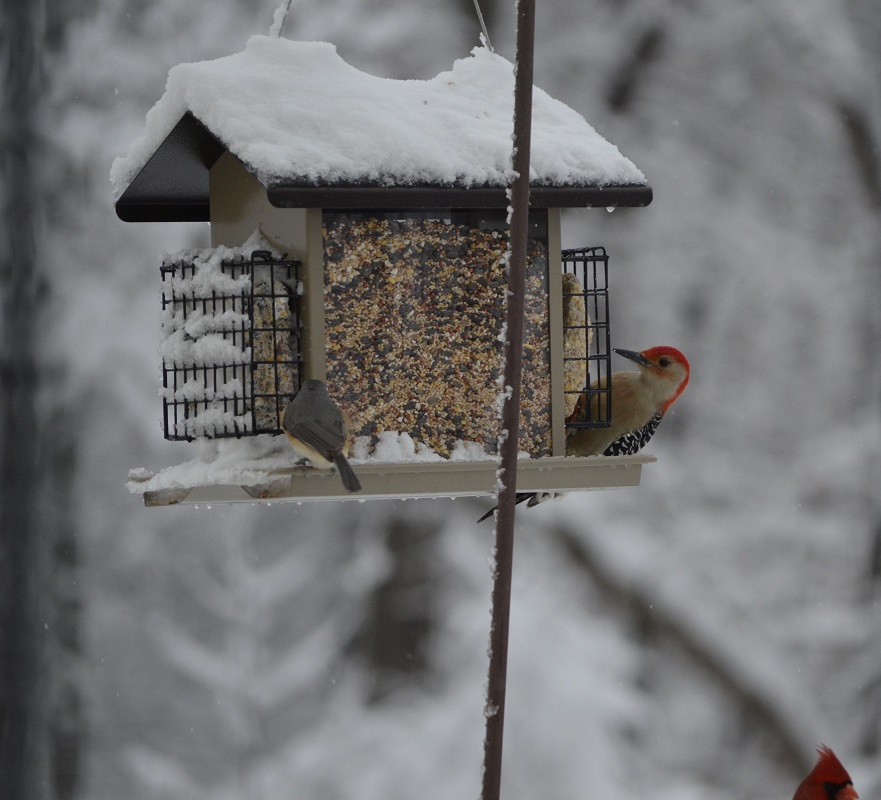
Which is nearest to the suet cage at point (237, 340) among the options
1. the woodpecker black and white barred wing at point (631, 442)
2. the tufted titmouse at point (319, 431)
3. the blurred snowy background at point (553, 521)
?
the tufted titmouse at point (319, 431)

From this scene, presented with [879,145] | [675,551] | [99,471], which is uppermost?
[879,145]

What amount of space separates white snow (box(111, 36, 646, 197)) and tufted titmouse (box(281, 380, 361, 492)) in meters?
0.58

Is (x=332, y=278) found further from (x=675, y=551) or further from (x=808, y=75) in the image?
(x=808, y=75)

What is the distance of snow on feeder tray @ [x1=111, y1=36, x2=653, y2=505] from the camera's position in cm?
372

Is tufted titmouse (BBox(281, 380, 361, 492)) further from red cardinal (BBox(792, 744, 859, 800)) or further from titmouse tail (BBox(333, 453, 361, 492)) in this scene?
red cardinal (BBox(792, 744, 859, 800))

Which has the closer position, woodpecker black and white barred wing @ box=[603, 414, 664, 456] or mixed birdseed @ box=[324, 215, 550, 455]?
mixed birdseed @ box=[324, 215, 550, 455]

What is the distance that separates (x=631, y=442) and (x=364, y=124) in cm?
142

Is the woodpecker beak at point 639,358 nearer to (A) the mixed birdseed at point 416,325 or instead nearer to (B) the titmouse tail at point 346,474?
(A) the mixed birdseed at point 416,325

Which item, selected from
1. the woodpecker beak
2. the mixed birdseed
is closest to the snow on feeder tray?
the mixed birdseed

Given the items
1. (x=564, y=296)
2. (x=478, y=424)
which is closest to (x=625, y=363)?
(x=564, y=296)

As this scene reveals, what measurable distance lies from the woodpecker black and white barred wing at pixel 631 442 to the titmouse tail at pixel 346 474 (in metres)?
1.22

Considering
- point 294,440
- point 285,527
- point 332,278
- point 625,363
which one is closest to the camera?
point 294,440

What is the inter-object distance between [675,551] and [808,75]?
3.36 metres

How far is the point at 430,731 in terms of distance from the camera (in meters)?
8.88
